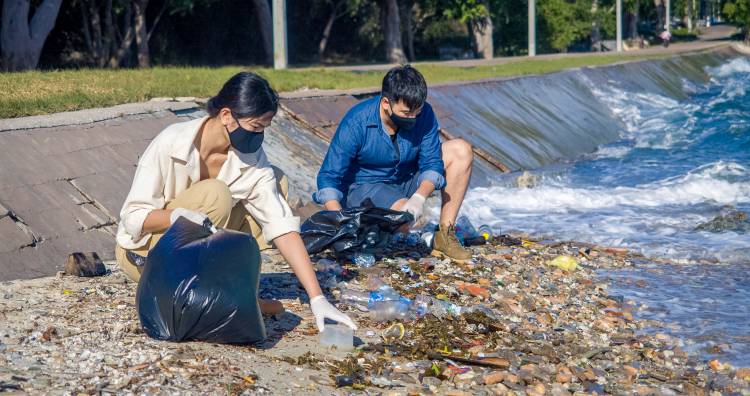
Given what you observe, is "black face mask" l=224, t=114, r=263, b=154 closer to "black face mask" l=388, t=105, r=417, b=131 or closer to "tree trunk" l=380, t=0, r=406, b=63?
"black face mask" l=388, t=105, r=417, b=131

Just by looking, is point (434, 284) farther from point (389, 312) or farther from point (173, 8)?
point (173, 8)

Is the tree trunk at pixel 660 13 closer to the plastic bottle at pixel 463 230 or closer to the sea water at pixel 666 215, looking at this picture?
the sea water at pixel 666 215

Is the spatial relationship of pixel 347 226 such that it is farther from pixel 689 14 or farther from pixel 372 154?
pixel 689 14

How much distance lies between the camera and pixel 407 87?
6.72 m

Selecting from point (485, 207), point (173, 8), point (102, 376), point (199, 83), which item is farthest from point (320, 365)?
point (173, 8)

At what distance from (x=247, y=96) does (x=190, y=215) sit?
0.64 meters

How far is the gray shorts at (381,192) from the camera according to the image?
705cm

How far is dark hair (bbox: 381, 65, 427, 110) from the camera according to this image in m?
6.73

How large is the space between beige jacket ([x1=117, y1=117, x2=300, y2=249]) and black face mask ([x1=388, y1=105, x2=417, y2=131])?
1545 mm

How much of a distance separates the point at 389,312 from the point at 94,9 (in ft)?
63.3

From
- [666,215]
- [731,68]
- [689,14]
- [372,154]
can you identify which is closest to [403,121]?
[372,154]

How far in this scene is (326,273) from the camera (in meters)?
6.71

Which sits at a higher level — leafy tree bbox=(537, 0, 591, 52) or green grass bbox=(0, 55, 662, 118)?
green grass bbox=(0, 55, 662, 118)

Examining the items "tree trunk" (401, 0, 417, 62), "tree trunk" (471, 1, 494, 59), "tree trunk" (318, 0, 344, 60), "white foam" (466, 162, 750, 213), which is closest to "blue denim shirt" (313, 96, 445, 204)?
"white foam" (466, 162, 750, 213)
